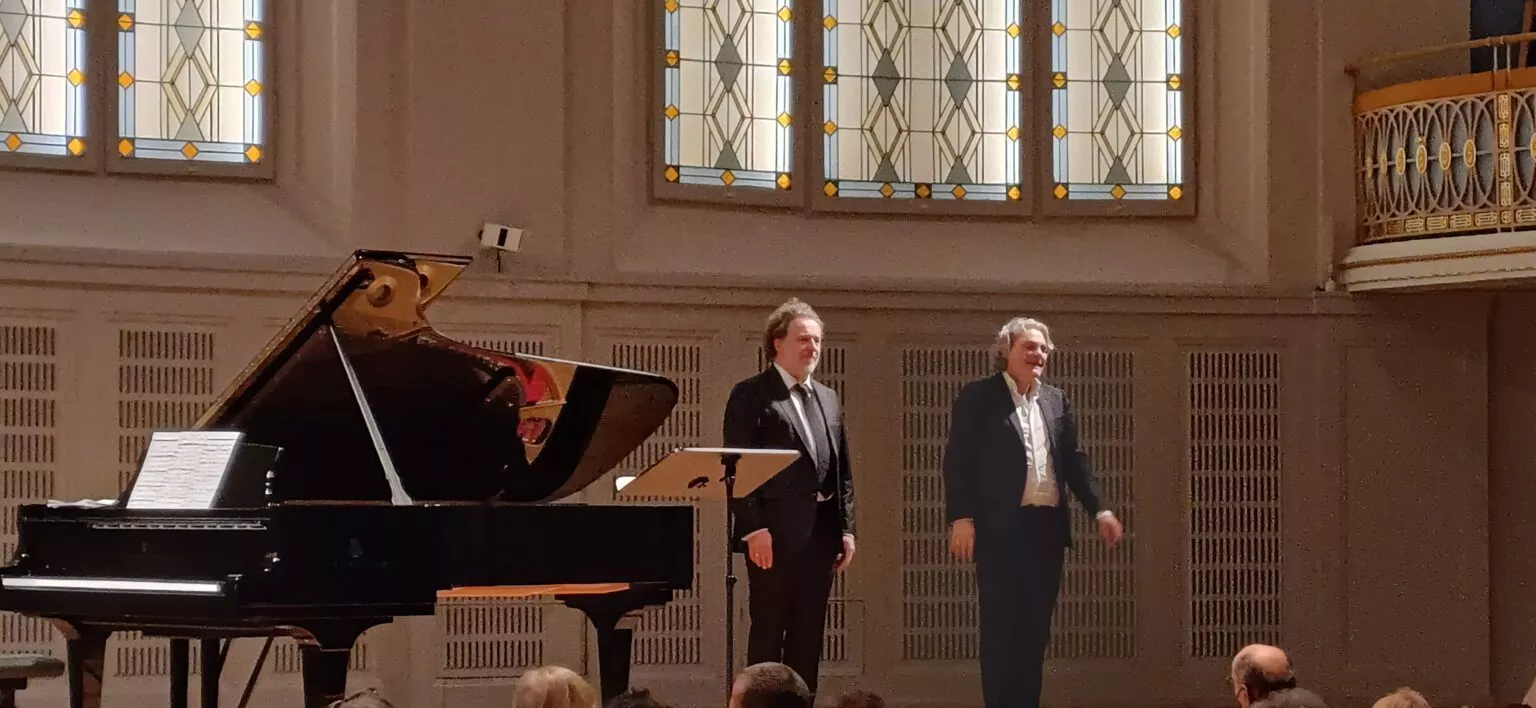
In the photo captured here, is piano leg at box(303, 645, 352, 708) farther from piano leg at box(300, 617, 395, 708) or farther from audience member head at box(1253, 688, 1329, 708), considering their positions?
audience member head at box(1253, 688, 1329, 708)

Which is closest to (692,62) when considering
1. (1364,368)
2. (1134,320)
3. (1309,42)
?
(1134,320)

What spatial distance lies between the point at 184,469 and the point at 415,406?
742 mm

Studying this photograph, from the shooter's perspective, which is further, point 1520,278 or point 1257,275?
point 1257,275

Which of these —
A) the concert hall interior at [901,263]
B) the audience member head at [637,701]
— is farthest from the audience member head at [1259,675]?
the concert hall interior at [901,263]

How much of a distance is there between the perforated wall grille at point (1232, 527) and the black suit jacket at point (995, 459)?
237cm

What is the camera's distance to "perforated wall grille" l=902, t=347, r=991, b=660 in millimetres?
8305

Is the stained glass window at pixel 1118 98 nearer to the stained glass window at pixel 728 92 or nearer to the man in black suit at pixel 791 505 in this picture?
the stained glass window at pixel 728 92

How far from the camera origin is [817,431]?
6.07 meters

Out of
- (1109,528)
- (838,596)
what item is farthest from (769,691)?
(838,596)

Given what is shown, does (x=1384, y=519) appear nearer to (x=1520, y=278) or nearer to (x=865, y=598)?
(x=1520, y=278)

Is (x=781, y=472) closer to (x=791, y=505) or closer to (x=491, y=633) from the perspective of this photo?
(x=791, y=505)

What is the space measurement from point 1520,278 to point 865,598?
10.4 ft

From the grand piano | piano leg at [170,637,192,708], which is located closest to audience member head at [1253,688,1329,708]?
the grand piano

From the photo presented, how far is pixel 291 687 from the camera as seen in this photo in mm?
7570
